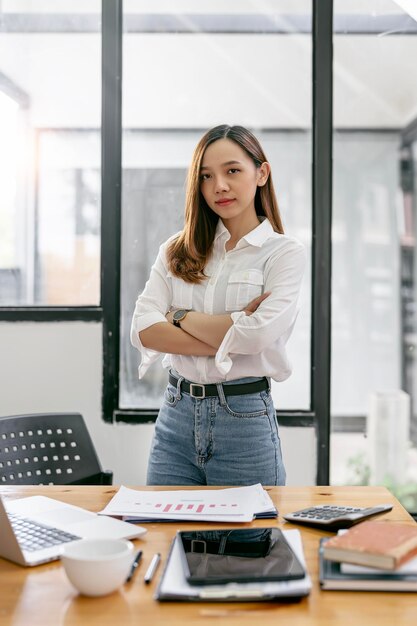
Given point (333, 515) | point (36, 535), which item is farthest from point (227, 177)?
point (36, 535)

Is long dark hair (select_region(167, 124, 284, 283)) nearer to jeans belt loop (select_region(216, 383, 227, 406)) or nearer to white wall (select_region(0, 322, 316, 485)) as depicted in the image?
jeans belt loop (select_region(216, 383, 227, 406))

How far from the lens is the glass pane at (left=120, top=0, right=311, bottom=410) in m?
3.06

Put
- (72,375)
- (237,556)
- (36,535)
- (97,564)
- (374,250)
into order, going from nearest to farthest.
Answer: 1. (97,564)
2. (237,556)
3. (36,535)
4. (72,375)
5. (374,250)

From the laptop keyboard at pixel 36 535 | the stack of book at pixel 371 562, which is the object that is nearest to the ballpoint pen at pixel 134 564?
the laptop keyboard at pixel 36 535

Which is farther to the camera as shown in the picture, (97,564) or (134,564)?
(134,564)

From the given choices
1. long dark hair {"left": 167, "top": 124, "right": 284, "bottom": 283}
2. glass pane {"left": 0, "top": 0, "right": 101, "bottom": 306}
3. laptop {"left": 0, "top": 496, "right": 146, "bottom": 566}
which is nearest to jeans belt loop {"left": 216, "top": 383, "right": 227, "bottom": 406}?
long dark hair {"left": 167, "top": 124, "right": 284, "bottom": 283}

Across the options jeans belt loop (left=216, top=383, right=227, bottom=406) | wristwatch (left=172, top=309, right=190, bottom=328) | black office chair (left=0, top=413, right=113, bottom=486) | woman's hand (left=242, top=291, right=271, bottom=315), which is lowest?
black office chair (left=0, top=413, right=113, bottom=486)

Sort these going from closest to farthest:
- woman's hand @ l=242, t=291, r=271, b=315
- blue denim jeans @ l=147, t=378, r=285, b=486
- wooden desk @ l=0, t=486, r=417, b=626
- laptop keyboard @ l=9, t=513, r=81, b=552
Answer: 1. wooden desk @ l=0, t=486, r=417, b=626
2. laptop keyboard @ l=9, t=513, r=81, b=552
3. blue denim jeans @ l=147, t=378, r=285, b=486
4. woman's hand @ l=242, t=291, r=271, b=315

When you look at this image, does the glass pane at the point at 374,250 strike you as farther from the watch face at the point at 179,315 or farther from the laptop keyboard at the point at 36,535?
the laptop keyboard at the point at 36,535

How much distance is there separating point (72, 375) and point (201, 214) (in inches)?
44.0

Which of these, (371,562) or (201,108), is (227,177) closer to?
(201,108)

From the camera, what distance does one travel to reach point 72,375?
304 cm

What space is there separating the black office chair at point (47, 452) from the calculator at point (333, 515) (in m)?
0.97

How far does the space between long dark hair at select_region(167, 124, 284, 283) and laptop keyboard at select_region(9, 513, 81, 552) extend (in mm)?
999
